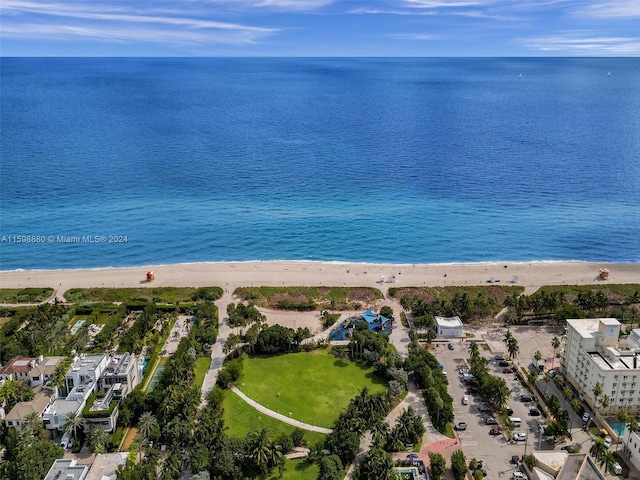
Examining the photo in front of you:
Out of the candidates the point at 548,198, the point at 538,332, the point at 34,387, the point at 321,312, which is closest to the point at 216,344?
the point at 321,312

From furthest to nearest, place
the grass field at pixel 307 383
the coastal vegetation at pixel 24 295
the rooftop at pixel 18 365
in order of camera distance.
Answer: the coastal vegetation at pixel 24 295 < the rooftop at pixel 18 365 < the grass field at pixel 307 383

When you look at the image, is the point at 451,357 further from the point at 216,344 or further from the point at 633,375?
the point at 216,344

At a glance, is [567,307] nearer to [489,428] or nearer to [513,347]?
[513,347]

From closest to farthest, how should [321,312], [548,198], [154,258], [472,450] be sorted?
1. [472,450]
2. [321,312]
3. [154,258]
4. [548,198]

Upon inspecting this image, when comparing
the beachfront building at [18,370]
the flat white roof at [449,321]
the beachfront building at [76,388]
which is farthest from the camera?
the flat white roof at [449,321]

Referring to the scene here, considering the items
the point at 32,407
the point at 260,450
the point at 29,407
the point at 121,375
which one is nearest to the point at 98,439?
the point at 121,375

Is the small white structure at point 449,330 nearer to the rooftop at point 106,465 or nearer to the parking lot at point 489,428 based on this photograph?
the parking lot at point 489,428

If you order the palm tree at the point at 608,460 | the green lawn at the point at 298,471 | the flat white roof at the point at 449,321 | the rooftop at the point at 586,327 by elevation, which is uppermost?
the rooftop at the point at 586,327

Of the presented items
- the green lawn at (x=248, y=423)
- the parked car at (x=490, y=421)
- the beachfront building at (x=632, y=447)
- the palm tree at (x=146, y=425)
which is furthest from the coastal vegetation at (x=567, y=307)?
the palm tree at (x=146, y=425)
